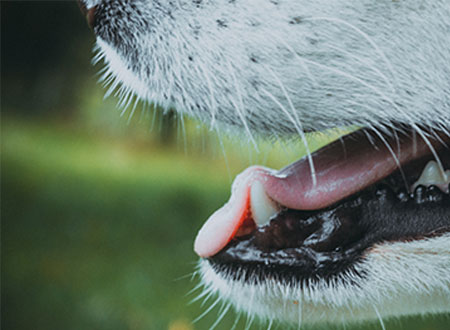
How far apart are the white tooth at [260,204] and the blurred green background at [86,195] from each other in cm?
13

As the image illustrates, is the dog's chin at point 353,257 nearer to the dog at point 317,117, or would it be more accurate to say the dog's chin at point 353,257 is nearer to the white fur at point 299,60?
the dog at point 317,117

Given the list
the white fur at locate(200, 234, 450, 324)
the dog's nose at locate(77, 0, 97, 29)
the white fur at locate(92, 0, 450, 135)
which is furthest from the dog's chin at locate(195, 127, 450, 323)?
the dog's nose at locate(77, 0, 97, 29)

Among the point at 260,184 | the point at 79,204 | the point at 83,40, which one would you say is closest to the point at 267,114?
the point at 260,184

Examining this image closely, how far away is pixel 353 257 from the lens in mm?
1791

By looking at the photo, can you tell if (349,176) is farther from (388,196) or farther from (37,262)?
(37,262)

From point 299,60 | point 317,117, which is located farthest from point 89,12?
point 317,117

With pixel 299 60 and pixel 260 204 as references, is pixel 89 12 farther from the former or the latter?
pixel 260 204

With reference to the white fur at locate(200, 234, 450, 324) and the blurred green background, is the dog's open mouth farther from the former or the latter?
the blurred green background

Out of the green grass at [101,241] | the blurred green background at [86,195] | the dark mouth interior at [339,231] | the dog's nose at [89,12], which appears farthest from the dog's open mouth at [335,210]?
the dog's nose at [89,12]

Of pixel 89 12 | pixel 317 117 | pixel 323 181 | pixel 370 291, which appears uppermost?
pixel 89 12

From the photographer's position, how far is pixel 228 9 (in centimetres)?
162

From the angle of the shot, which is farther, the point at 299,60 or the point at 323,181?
the point at 323,181

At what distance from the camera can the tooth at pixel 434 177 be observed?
185 centimetres

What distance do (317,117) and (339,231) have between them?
1.21 ft
